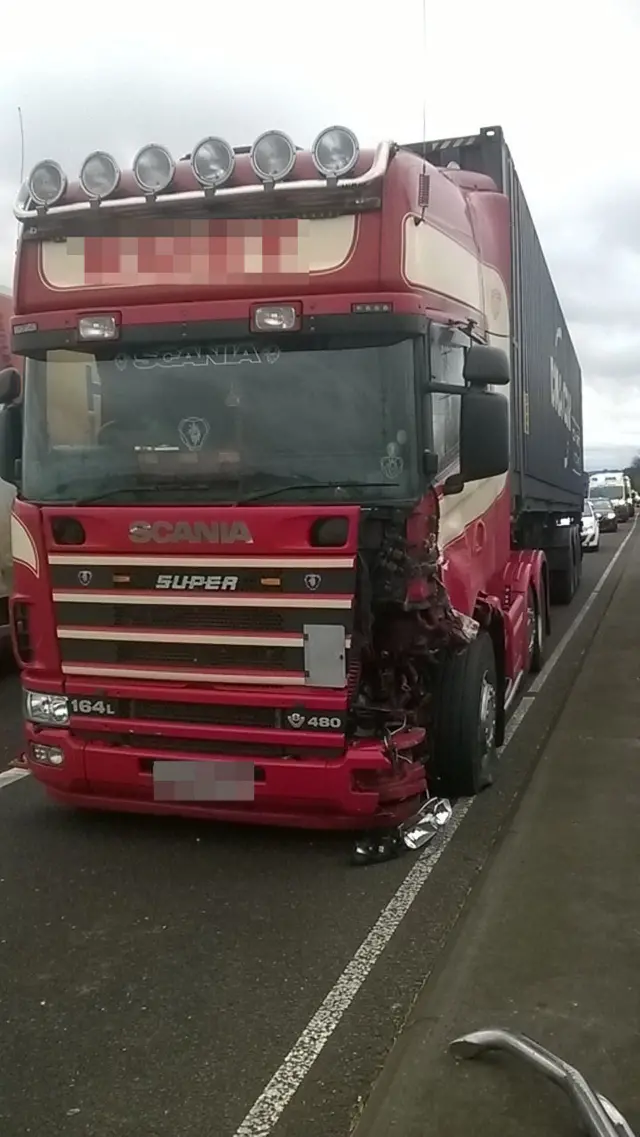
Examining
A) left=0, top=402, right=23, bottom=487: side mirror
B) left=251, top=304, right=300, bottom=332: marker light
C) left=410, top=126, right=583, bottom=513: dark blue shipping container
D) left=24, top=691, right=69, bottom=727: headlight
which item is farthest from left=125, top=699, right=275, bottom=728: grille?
left=410, top=126, right=583, bottom=513: dark blue shipping container

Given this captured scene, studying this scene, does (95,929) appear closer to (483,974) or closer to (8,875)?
(8,875)

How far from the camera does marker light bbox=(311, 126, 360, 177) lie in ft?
16.6

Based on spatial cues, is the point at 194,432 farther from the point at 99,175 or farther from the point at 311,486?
the point at 99,175

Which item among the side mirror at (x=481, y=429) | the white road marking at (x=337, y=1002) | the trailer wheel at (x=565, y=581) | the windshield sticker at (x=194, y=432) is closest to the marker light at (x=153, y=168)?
the windshield sticker at (x=194, y=432)

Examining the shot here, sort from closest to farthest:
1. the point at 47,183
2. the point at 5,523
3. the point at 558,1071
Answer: the point at 558,1071 < the point at 47,183 < the point at 5,523

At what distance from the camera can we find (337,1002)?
392 cm

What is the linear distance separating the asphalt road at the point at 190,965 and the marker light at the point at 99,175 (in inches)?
129

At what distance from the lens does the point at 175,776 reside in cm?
524

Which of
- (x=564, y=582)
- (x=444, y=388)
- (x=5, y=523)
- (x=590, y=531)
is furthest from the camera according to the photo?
(x=590, y=531)

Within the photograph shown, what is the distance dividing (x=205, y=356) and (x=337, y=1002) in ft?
9.67

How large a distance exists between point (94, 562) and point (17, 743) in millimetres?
3424

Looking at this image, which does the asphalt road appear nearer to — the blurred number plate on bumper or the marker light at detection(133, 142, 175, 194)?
the blurred number plate on bumper

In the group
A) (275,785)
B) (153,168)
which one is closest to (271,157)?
(153,168)

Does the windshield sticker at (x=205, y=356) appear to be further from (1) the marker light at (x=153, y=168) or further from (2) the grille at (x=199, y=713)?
(2) the grille at (x=199, y=713)
